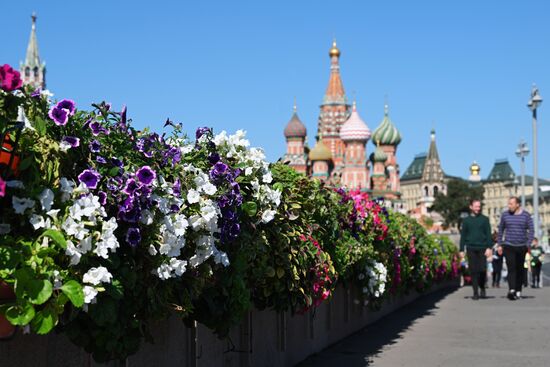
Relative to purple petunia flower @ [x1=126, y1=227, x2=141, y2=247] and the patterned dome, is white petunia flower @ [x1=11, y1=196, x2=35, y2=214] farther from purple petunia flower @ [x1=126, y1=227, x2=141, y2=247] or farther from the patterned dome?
the patterned dome

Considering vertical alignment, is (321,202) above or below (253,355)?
above

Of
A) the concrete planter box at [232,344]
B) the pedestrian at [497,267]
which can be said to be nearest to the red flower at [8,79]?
the concrete planter box at [232,344]

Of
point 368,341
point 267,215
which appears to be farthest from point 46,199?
point 368,341

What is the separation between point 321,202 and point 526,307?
687 centimetres

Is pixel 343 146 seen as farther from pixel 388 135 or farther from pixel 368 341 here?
pixel 368 341

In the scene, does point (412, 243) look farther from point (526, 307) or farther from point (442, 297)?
point (442, 297)

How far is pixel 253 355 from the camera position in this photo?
263 inches

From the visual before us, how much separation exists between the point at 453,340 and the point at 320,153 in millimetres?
103754

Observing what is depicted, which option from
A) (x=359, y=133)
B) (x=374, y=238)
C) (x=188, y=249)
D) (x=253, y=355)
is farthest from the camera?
(x=359, y=133)

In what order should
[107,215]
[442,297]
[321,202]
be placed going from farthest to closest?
[442,297], [321,202], [107,215]

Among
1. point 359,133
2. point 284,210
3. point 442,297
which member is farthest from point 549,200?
point 284,210

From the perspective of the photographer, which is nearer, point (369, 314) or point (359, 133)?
point (369, 314)

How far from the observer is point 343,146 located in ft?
405

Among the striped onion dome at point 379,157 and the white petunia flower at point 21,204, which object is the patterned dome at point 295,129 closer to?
the striped onion dome at point 379,157
